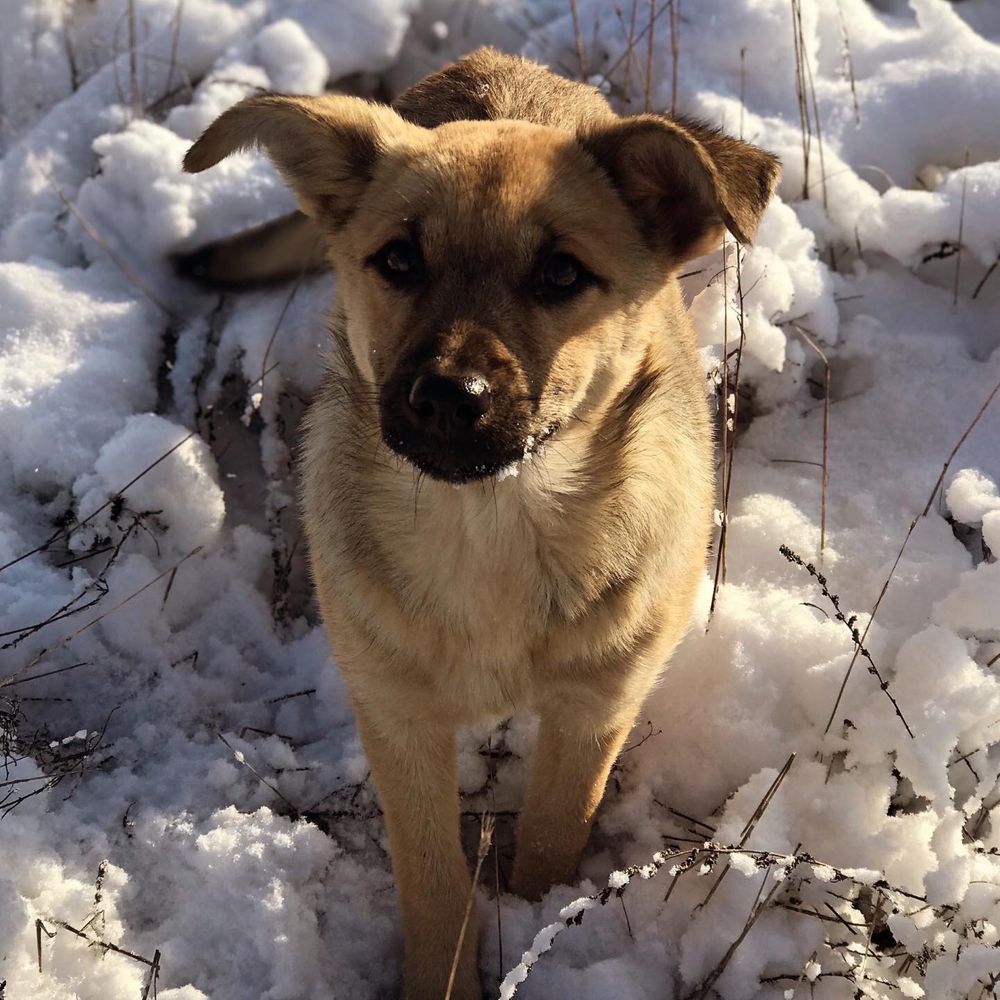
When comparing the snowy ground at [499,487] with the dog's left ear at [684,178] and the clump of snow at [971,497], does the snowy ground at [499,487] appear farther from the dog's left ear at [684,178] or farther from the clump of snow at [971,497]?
the dog's left ear at [684,178]

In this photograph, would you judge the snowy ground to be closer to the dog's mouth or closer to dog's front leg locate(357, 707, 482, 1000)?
dog's front leg locate(357, 707, 482, 1000)

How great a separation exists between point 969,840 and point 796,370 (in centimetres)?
206

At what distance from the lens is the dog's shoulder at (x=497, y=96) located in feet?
11.9

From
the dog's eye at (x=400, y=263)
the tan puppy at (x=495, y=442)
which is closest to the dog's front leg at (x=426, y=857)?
the tan puppy at (x=495, y=442)

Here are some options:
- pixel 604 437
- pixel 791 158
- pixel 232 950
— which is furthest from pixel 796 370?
pixel 232 950

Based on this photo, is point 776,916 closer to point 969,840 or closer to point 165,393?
point 969,840

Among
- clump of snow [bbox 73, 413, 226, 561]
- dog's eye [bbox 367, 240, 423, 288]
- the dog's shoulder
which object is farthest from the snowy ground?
dog's eye [bbox 367, 240, 423, 288]

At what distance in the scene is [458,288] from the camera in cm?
252

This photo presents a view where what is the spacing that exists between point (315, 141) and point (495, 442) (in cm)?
106

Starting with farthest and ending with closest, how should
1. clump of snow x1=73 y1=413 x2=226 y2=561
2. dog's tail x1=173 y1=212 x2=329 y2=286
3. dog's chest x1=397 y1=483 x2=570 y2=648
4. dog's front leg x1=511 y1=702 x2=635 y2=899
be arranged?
dog's tail x1=173 y1=212 x2=329 y2=286
clump of snow x1=73 y1=413 x2=226 y2=561
dog's front leg x1=511 y1=702 x2=635 y2=899
dog's chest x1=397 y1=483 x2=570 y2=648

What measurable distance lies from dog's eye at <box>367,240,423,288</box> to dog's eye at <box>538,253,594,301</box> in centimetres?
30

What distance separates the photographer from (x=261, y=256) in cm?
480

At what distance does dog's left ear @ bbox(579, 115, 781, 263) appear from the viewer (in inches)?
96.0

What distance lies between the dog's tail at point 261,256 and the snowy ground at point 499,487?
0.10 metres
